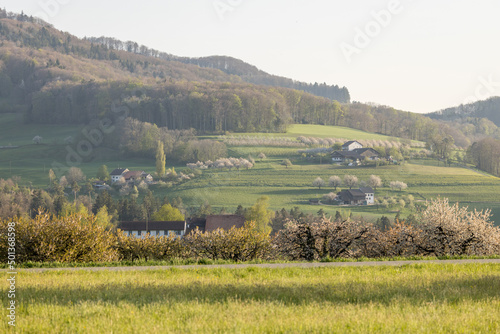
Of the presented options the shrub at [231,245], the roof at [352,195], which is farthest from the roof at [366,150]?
the shrub at [231,245]

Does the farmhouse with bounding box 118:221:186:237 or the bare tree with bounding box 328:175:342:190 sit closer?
the farmhouse with bounding box 118:221:186:237

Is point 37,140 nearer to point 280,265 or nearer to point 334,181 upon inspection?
point 334,181

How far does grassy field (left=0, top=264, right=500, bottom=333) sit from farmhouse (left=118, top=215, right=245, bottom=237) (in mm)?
50425

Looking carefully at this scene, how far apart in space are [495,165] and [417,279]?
393 feet

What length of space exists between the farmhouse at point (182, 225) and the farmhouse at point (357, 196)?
91.1 ft

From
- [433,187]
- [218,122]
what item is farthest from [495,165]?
[218,122]

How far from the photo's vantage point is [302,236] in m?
19.4

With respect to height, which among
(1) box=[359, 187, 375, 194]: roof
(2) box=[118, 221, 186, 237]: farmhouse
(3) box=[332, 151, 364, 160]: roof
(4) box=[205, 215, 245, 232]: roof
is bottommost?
(2) box=[118, 221, 186, 237]: farmhouse

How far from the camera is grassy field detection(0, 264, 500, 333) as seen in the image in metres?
8.81

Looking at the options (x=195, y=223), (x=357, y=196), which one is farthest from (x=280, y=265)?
(x=357, y=196)

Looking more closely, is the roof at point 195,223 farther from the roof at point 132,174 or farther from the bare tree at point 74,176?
the bare tree at point 74,176

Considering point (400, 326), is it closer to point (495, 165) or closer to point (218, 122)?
point (495, 165)

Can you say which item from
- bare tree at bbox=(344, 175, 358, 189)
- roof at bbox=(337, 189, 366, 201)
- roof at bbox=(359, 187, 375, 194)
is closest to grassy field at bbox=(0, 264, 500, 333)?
roof at bbox=(337, 189, 366, 201)

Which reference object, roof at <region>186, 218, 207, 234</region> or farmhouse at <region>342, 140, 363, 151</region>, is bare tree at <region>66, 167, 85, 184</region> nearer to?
roof at <region>186, 218, 207, 234</region>
